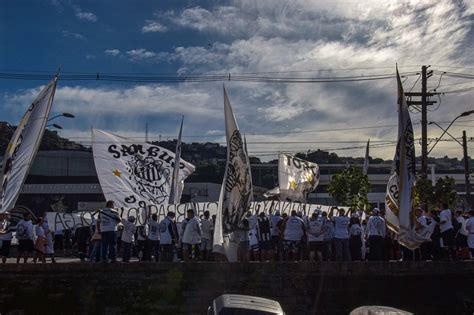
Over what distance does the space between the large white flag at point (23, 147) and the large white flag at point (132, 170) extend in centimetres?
1084

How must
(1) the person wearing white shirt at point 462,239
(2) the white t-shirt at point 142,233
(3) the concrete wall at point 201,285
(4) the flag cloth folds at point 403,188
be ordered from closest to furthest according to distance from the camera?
(4) the flag cloth folds at point 403,188
(3) the concrete wall at point 201,285
(1) the person wearing white shirt at point 462,239
(2) the white t-shirt at point 142,233

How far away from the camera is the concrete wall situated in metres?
15.9

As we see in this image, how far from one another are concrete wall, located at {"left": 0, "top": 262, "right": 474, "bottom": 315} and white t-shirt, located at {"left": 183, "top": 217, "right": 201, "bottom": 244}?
2.82 ft

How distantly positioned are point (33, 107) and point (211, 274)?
6796 millimetres

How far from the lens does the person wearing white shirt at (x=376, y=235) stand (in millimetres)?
16859

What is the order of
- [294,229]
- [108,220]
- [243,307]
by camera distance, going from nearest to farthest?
1. [243,307]
2. [108,220]
3. [294,229]

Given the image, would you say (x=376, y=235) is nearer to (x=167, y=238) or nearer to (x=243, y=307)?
(x=167, y=238)

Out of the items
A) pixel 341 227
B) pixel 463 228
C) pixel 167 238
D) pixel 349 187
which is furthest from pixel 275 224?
pixel 349 187

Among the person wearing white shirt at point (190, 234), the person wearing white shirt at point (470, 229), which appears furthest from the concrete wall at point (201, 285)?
the person wearing white shirt at point (190, 234)

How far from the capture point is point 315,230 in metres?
17.0

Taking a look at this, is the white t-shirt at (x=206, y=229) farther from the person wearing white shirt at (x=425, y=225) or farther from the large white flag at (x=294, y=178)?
A: the large white flag at (x=294, y=178)

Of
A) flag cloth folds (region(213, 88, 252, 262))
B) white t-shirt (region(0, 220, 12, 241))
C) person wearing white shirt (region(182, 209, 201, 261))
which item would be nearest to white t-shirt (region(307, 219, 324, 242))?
flag cloth folds (region(213, 88, 252, 262))

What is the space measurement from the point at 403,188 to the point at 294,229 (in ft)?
11.3

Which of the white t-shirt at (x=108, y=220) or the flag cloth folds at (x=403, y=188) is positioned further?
the white t-shirt at (x=108, y=220)
